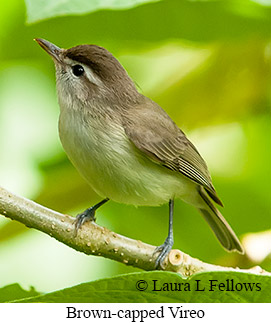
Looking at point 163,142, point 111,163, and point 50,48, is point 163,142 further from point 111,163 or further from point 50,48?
point 50,48

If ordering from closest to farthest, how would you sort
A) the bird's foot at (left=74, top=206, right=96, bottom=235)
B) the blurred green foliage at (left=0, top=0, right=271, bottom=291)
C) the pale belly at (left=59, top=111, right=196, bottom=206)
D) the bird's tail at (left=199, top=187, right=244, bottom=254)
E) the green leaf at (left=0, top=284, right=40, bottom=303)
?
the green leaf at (left=0, top=284, right=40, bottom=303) → the bird's foot at (left=74, top=206, right=96, bottom=235) → the blurred green foliage at (left=0, top=0, right=271, bottom=291) → the pale belly at (left=59, top=111, right=196, bottom=206) → the bird's tail at (left=199, top=187, right=244, bottom=254)

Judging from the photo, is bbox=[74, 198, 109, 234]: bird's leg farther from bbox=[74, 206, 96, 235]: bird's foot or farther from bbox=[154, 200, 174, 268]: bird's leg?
bbox=[154, 200, 174, 268]: bird's leg

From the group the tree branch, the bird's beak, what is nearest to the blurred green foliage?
the bird's beak

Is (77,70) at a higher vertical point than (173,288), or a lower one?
higher

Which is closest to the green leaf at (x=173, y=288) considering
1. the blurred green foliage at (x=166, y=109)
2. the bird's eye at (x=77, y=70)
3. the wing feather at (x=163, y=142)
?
the blurred green foliage at (x=166, y=109)


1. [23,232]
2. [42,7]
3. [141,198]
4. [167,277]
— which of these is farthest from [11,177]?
[167,277]

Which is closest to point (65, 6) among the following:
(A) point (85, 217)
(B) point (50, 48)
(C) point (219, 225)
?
(B) point (50, 48)
